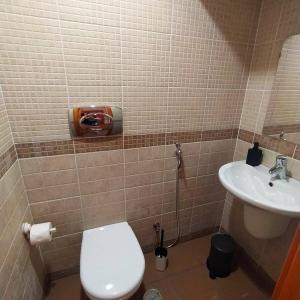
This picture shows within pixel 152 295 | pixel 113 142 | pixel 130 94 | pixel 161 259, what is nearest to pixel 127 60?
pixel 130 94

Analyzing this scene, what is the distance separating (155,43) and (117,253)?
1257 millimetres

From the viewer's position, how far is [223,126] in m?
1.53

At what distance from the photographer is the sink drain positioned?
133cm

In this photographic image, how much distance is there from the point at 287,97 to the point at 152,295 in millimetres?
1601

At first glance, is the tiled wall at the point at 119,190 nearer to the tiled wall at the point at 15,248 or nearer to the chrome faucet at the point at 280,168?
the tiled wall at the point at 15,248

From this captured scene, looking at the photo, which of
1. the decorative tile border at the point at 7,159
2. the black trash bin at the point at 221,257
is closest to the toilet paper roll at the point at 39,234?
the decorative tile border at the point at 7,159

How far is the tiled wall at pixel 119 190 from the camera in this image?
1.20 m

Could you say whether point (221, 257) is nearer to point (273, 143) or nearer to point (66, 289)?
point (273, 143)

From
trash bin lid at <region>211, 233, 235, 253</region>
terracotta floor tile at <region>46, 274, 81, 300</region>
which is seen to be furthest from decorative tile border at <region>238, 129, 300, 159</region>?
terracotta floor tile at <region>46, 274, 81, 300</region>

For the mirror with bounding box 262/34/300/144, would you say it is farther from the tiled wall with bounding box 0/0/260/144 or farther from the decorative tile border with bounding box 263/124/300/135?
the tiled wall with bounding box 0/0/260/144

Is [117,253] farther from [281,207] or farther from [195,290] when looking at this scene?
[281,207]

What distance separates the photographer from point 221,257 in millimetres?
1427

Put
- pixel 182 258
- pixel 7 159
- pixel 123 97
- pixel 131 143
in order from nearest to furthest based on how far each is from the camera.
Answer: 1. pixel 7 159
2. pixel 123 97
3. pixel 131 143
4. pixel 182 258

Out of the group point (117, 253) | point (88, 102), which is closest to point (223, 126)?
point (88, 102)
